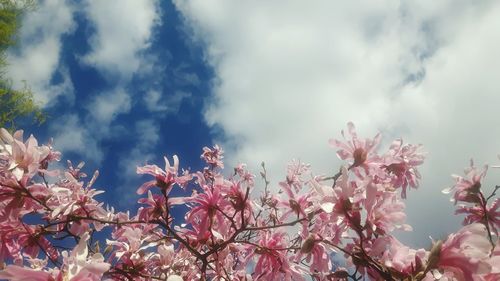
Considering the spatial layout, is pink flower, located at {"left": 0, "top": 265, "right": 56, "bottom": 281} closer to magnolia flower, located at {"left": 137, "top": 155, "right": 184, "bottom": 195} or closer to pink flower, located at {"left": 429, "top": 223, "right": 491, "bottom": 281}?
Result: magnolia flower, located at {"left": 137, "top": 155, "right": 184, "bottom": 195}

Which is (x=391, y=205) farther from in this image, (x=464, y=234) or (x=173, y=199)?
(x=173, y=199)

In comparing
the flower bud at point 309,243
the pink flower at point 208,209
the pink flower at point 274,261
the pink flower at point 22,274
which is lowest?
the pink flower at point 22,274

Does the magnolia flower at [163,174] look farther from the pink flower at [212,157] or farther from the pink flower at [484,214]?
the pink flower at [212,157]

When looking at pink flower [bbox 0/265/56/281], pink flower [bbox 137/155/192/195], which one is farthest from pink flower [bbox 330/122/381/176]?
pink flower [bbox 0/265/56/281]

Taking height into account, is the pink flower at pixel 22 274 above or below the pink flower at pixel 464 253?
below

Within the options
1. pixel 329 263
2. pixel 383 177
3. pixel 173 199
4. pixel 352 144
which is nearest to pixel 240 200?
pixel 173 199

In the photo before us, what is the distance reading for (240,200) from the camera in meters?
1.64

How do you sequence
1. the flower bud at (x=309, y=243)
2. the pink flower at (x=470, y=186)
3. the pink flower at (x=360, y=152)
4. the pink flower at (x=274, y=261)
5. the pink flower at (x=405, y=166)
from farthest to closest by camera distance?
the pink flower at (x=470, y=186) < the pink flower at (x=405, y=166) < the pink flower at (x=360, y=152) < the pink flower at (x=274, y=261) < the flower bud at (x=309, y=243)

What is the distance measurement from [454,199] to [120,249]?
1.95 meters

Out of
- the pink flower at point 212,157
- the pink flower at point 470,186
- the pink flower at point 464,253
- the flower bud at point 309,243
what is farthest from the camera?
the pink flower at point 212,157

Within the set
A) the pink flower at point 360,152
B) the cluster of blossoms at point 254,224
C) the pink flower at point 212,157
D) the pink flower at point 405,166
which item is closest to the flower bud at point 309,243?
the cluster of blossoms at point 254,224

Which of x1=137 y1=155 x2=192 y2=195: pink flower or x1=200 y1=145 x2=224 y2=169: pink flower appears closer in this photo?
x1=137 y1=155 x2=192 y2=195: pink flower

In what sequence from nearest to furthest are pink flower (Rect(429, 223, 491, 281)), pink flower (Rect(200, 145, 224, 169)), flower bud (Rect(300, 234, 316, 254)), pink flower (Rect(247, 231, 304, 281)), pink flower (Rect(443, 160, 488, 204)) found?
pink flower (Rect(429, 223, 491, 281)) → flower bud (Rect(300, 234, 316, 254)) → pink flower (Rect(247, 231, 304, 281)) → pink flower (Rect(443, 160, 488, 204)) → pink flower (Rect(200, 145, 224, 169))

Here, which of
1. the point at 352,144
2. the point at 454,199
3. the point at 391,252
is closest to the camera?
the point at 391,252
